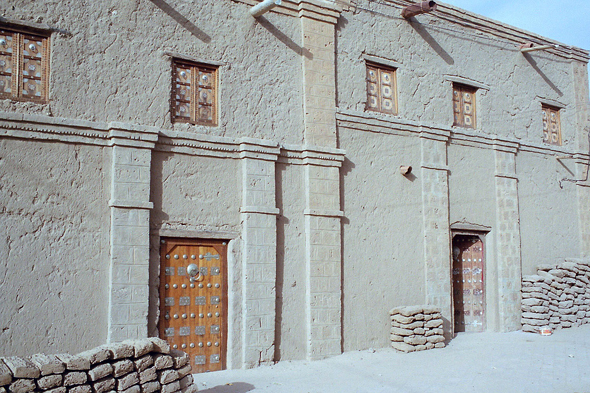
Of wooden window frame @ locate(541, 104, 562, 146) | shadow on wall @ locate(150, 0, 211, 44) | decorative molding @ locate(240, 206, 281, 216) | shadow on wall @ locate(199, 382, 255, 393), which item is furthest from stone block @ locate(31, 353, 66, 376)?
wooden window frame @ locate(541, 104, 562, 146)

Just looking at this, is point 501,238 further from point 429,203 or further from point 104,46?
point 104,46

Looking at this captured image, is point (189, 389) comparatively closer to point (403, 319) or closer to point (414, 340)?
point (403, 319)

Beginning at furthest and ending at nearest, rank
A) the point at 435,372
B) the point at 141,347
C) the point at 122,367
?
the point at 435,372 → the point at 141,347 → the point at 122,367

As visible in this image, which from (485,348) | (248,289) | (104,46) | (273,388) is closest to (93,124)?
(104,46)

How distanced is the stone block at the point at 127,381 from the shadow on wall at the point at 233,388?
1290 millimetres

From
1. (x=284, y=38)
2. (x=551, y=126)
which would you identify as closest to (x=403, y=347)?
(x=284, y=38)

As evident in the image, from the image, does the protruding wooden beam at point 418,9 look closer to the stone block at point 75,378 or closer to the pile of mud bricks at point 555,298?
the pile of mud bricks at point 555,298

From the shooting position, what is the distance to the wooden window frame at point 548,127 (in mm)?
12477

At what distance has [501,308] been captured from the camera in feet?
35.7

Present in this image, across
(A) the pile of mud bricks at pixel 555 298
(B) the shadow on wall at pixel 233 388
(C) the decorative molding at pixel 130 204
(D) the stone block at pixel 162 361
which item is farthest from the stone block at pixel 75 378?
(A) the pile of mud bricks at pixel 555 298

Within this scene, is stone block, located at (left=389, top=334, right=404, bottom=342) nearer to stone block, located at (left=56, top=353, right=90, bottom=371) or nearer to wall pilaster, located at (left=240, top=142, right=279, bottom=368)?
wall pilaster, located at (left=240, top=142, right=279, bottom=368)

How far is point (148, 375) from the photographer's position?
19.2 feet

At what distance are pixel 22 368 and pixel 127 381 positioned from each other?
99 centimetres

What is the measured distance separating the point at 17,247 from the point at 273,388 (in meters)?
3.30
